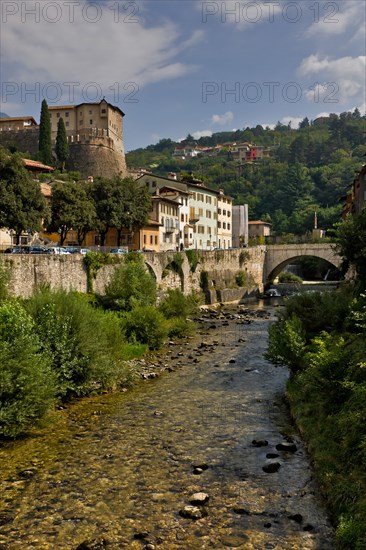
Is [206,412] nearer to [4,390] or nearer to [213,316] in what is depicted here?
[4,390]

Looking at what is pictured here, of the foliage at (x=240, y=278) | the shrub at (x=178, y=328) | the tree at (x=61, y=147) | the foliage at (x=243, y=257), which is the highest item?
the tree at (x=61, y=147)

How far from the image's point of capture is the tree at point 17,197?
37281 mm

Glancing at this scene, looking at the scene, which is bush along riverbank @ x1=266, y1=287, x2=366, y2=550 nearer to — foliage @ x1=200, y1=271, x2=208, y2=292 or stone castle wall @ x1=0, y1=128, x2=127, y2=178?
foliage @ x1=200, y1=271, x2=208, y2=292

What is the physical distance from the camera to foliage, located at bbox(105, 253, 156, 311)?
33.9 metres

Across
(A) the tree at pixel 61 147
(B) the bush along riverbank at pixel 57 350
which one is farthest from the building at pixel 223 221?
(B) the bush along riverbank at pixel 57 350

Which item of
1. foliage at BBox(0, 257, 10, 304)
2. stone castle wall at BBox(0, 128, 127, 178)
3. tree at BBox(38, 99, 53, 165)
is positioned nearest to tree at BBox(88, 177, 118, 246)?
foliage at BBox(0, 257, 10, 304)

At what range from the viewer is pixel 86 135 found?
96.7m

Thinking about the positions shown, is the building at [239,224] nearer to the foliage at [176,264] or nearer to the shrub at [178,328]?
the foliage at [176,264]

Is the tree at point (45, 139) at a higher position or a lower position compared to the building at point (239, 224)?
higher

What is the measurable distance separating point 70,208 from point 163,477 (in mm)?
35104

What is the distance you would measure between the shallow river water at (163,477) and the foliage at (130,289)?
1300 centimetres

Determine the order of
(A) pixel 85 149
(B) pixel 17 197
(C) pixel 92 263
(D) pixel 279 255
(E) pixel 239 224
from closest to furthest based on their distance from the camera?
(C) pixel 92 263
(B) pixel 17 197
(D) pixel 279 255
(A) pixel 85 149
(E) pixel 239 224

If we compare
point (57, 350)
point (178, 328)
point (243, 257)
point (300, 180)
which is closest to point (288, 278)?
point (243, 257)

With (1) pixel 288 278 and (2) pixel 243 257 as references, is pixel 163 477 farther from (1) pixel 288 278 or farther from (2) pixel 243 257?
(1) pixel 288 278
